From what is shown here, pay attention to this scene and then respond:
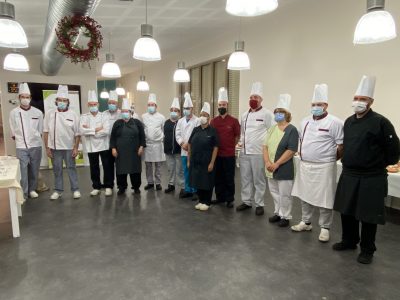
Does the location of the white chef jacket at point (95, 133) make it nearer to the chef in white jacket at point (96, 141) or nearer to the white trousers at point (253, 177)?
the chef in white jacket at point (96, 141)

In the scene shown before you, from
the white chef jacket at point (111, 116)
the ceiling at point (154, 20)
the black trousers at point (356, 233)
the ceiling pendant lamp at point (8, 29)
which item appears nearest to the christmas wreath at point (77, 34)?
the ceiling pendant lamp at point (8, 29)

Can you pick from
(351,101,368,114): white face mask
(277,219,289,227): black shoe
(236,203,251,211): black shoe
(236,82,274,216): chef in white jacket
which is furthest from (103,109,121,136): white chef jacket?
(351,101,368,114): white face mask

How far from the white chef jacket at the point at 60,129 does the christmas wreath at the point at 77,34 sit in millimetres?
1064

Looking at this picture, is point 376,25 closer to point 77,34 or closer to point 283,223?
point 283,223

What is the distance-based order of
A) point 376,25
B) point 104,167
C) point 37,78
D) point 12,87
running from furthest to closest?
1. point 37,78
2. point 12,87
3. point 104,167
4. point 376,25

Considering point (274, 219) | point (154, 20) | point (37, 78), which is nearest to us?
point (274, 219)

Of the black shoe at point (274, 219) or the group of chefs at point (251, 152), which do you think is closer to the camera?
the group of chefs at point (251, 152)

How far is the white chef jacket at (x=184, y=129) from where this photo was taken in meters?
4.40

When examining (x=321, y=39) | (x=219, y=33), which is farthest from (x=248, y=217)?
(x=219, y=33)

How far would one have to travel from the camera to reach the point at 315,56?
14.7ft

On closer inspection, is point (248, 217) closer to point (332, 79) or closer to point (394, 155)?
point (394, 155)

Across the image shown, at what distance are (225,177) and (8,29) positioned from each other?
283 centimetres

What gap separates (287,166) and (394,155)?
1079mm

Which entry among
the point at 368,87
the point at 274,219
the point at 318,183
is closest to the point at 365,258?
the point at 318,183
